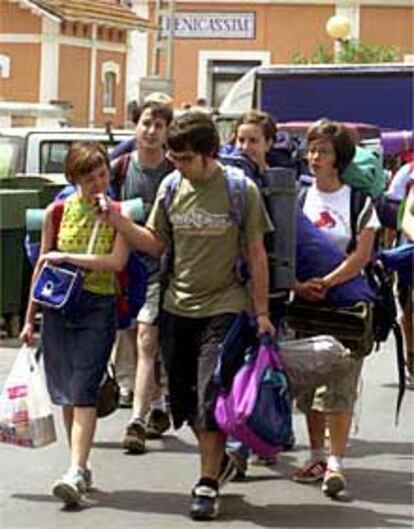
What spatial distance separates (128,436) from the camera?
27.1 ft

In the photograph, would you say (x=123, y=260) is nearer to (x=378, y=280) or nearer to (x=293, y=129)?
(x=378, y=280)

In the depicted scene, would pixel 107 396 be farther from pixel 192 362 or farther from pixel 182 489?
pixel 192 362

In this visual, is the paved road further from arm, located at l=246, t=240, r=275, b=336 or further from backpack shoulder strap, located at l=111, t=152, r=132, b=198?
backpack shoulder strap, located at l=111, t=152, r=132, b=198

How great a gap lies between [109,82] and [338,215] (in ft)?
120

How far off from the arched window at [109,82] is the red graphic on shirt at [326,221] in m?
36.1

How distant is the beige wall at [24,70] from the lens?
136 ft

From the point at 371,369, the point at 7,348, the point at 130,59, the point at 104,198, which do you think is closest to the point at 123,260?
the point at 104,198

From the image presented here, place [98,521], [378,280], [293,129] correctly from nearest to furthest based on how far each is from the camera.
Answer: [98,521] < [378,280] < [293,129]

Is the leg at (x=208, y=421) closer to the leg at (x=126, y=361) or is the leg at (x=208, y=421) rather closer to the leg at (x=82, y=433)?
the leg at (x=82, y=433)

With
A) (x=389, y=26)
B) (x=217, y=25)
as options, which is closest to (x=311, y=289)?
(x=217, y=25)

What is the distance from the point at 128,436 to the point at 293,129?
848 cm

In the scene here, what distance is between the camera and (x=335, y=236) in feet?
24.5

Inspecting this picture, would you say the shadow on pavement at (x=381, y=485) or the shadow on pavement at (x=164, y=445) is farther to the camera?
the shadow on pavement at (x=164, y=445)

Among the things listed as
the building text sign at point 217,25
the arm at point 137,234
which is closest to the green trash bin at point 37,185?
the arm at point 137,234
